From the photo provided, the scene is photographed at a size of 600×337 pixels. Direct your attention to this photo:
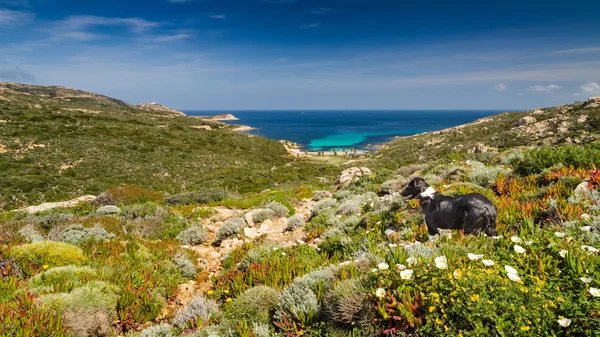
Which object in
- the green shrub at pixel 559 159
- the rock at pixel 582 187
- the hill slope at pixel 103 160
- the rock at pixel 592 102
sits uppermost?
the rock at pixel 592 102

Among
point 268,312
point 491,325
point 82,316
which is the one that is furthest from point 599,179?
point 82,316

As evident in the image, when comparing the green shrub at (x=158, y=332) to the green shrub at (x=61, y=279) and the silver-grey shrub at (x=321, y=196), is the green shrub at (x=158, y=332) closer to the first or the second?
the green shrub at (x=61, y=279)

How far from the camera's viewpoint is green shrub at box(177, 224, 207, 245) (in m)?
8.88

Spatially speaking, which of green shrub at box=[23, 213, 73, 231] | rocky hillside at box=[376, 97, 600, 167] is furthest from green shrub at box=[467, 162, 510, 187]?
rocky hillside at box=[376, 97, 600, 167]

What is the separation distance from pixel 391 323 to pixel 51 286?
5.12 metres

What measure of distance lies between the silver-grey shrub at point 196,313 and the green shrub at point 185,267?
2014 millimetres

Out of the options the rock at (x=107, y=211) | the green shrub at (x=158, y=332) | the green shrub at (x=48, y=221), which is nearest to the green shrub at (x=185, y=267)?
the green shrub at (x=158, y=332)

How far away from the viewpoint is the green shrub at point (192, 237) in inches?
349

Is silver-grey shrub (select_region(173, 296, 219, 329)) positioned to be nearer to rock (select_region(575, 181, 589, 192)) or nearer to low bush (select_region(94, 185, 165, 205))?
rock (select_region(575, 181, 589, 192))

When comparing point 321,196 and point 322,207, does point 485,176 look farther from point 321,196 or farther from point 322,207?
point 321,196

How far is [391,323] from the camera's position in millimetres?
2828

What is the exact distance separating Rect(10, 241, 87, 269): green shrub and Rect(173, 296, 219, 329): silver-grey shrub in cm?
298

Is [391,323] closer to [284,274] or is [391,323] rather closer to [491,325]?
[491,325]

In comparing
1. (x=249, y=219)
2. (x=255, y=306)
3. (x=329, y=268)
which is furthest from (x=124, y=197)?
(x=329, y=268)
